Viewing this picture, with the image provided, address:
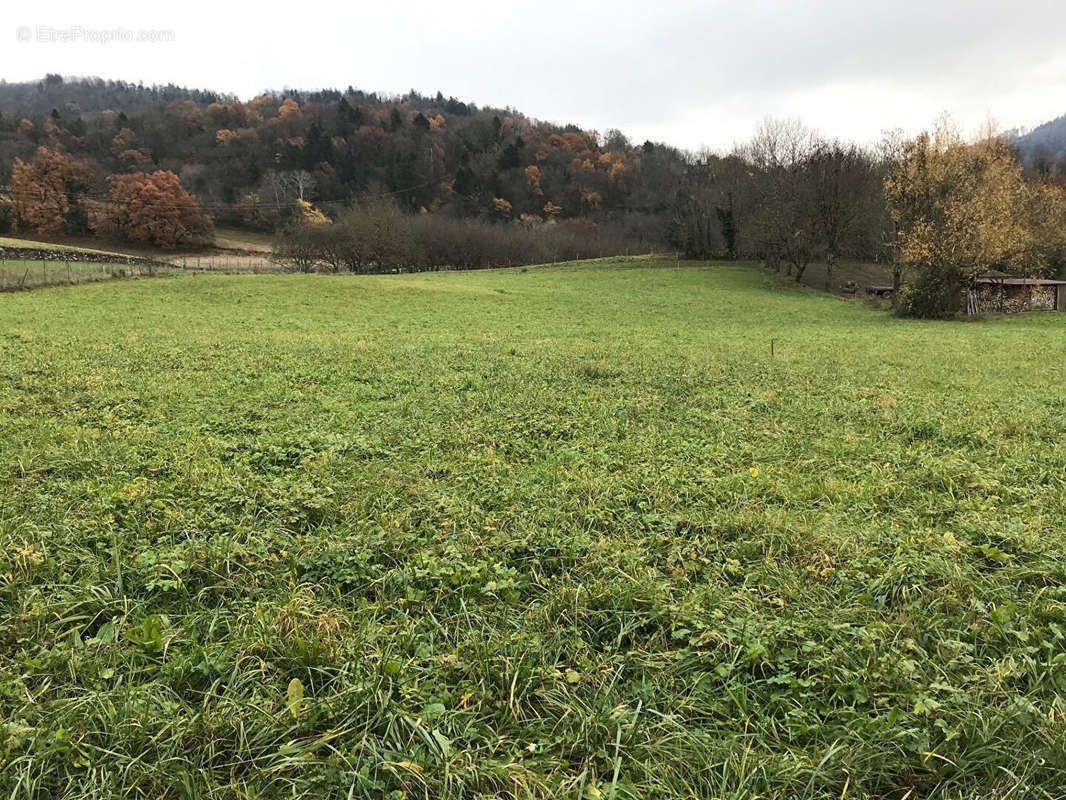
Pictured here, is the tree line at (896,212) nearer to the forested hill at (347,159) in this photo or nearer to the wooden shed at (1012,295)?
the wooden shed at (1012,295)

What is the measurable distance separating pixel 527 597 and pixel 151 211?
96.4 m

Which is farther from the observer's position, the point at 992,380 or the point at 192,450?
the point at 992,380

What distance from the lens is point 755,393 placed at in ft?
31.9

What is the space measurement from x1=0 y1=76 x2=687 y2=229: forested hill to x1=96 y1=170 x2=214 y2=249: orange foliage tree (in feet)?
28.4

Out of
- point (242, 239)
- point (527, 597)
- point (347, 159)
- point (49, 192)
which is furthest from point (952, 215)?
point (49, 192)

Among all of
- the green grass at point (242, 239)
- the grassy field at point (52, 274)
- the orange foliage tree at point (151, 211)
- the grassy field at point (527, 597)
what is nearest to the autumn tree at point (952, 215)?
the grassy field at point (527, 597)

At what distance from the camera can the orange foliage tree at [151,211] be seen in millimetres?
78625

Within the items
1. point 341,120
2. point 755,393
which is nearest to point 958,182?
point 755,393

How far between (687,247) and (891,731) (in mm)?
→ 63432

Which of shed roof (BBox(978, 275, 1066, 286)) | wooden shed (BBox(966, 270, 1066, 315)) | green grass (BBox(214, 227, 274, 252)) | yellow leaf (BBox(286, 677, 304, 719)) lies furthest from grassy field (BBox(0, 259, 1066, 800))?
green grass (BBox(214, 227, 274, 252))

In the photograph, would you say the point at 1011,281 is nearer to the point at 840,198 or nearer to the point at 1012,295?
the point at 1012,295

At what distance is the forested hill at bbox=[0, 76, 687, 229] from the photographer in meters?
94.4

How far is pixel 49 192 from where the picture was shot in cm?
8031

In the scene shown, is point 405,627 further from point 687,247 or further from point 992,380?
point 687,247
